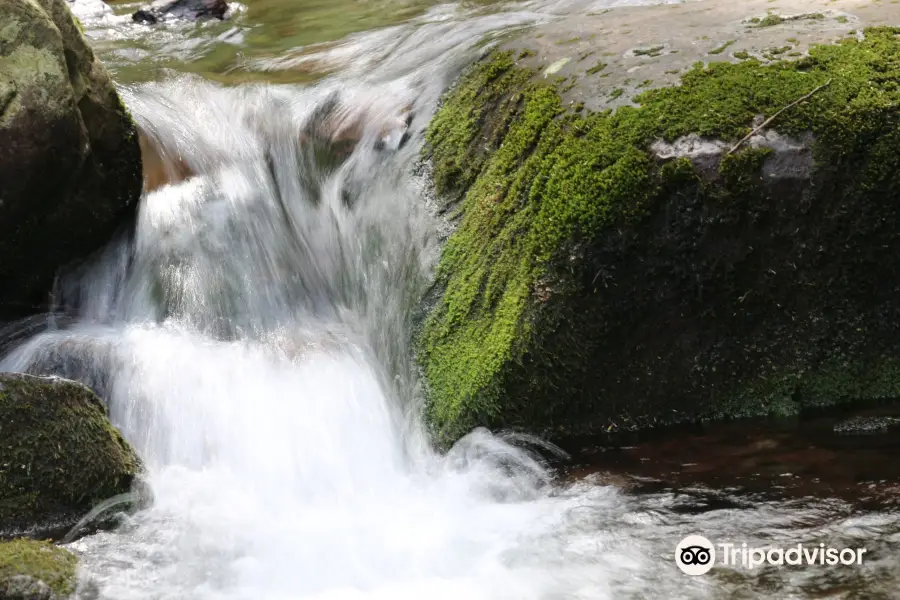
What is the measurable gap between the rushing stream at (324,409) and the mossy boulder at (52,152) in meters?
0.24

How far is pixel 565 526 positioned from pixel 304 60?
242 inches

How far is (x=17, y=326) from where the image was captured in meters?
5.06

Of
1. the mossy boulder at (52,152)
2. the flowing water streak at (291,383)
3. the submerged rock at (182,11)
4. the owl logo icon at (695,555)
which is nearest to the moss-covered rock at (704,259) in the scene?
the flowing water streak at (291,383)

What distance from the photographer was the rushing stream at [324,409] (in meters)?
3.13

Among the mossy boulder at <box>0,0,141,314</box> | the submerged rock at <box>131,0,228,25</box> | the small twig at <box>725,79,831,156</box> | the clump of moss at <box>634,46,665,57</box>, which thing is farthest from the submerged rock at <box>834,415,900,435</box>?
the submerged rock at <box>131,0,228,25</box>

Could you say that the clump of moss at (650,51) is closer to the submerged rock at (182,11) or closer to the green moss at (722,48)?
the green moss at (722,48)

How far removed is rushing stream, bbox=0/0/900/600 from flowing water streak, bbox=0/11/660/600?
0.01 metres

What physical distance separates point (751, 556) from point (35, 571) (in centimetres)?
265

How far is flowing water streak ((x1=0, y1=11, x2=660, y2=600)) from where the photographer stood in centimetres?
333

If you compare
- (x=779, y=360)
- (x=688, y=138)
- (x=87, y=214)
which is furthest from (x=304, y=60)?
(x=779, y=360)

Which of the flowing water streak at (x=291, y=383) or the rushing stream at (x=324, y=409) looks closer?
the rushing stream at (x=324, y=409)

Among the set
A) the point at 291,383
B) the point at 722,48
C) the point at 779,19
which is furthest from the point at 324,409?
the point at 779,19

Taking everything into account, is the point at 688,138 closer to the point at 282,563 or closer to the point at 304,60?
the point at 282,563

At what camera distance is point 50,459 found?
12.2ft
